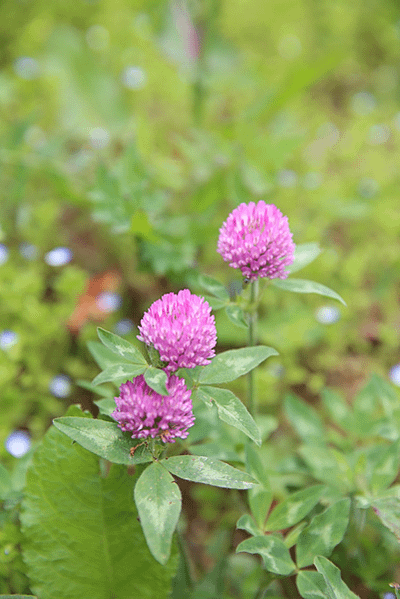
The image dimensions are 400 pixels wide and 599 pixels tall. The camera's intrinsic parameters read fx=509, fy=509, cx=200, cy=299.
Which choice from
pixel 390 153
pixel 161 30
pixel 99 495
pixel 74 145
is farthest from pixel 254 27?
pixel 99 495

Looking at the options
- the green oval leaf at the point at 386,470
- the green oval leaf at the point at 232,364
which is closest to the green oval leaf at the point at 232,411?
the green oval leaf at the point at 232,364

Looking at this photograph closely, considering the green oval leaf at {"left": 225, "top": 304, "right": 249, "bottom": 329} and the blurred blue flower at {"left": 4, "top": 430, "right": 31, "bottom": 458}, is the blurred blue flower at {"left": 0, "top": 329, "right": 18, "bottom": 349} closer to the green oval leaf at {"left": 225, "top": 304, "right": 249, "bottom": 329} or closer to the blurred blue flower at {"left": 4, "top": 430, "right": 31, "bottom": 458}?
the blurred blue flower at {"left": 4, "top": 430, "right": 31, "bottom": 458}

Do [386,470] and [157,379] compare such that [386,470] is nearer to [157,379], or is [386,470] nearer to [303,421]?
[303,421]

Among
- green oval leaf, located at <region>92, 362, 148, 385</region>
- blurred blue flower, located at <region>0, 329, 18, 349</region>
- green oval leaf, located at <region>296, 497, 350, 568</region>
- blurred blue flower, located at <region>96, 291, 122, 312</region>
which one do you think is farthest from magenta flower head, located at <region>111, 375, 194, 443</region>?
blurred blue flower, located at <region>96, 291, 122, 312</region>

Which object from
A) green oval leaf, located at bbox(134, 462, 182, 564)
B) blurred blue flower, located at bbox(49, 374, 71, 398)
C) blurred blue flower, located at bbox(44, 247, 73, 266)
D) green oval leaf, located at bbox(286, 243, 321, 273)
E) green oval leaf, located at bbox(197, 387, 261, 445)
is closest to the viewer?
green oval leaf, located at bbox(134, 462, 182, 564)

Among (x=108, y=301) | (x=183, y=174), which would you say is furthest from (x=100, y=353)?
(x=183, y=174)

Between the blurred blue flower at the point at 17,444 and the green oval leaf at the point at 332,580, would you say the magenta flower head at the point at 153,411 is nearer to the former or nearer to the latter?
the green oval leaf at the point at 332,580
